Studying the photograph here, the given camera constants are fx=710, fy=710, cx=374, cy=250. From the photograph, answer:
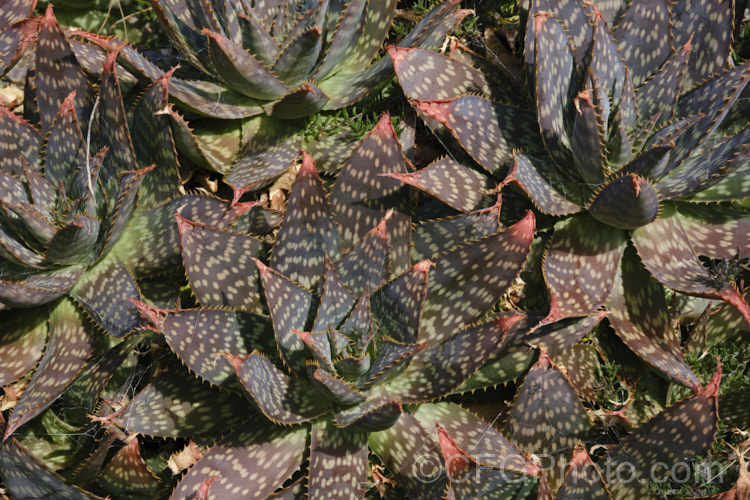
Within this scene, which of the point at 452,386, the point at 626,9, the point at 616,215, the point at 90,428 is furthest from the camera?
the point at 626,9

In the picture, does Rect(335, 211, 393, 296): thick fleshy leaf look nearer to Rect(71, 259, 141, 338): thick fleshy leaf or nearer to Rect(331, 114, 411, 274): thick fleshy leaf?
Rect(331, 114, 411, 274): thick fleshy leaf

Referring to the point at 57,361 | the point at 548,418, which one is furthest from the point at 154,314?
the point at 548,418

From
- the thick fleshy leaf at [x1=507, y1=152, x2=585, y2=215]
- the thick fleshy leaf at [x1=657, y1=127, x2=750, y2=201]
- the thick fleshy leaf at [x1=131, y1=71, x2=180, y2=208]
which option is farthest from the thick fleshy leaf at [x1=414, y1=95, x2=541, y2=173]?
the thick fleshy leaf at [x1=131, y1=71, x2=180, y2=208]

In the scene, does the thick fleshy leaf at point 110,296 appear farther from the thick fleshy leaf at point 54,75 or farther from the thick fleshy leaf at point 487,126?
the thick fleshy leaf at point 487,126

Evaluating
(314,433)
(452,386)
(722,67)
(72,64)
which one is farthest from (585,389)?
(72,64)

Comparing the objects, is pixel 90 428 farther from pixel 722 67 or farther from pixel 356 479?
pixel 722 67

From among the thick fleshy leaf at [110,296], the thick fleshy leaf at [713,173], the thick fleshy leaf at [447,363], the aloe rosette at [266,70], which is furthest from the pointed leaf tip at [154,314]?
the thick fleshy leaf at [713,173]
